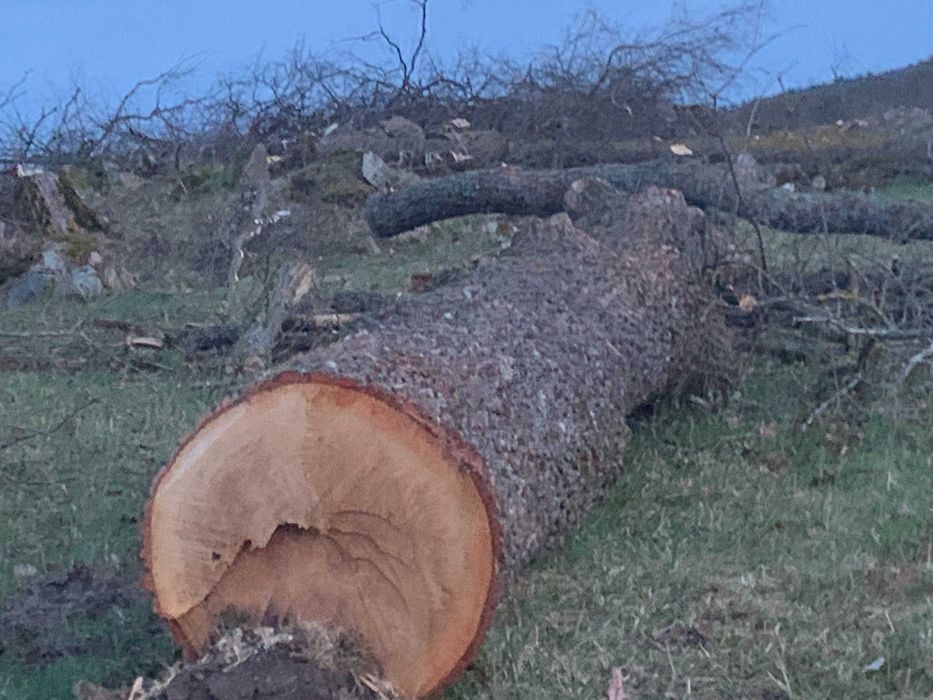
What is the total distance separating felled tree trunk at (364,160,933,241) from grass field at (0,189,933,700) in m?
0.88

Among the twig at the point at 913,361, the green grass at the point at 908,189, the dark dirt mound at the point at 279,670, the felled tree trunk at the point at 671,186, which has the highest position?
the felled tree trunk at the point at 671,186

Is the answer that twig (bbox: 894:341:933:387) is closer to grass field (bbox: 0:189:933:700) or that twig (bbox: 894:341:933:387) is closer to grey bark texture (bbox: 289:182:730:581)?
grass field (bbox: 0:189:933:700)

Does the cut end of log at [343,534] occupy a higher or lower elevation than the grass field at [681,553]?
higher

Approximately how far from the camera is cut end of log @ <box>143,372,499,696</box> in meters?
3.07

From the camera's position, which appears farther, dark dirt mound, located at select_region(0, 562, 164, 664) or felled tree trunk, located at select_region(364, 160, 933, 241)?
felled tree trunk, located at select_region(364, 160, 933, 241)

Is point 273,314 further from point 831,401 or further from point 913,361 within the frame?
point 913,361

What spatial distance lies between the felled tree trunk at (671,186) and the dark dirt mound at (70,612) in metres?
3.47

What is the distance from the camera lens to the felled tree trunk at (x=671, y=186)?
652 centimetres

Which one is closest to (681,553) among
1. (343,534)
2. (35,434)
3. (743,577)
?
(743,577)

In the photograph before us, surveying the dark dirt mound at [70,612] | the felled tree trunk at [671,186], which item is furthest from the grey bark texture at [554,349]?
the dark dirt mound at [70,612]

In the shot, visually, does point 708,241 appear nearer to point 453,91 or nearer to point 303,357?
point 303,357

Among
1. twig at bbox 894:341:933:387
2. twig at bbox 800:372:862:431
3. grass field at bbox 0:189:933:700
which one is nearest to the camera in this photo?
grass field at bbox 0:189:933:700

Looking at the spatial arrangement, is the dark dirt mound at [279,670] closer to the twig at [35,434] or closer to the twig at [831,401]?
the twig at [35,434]

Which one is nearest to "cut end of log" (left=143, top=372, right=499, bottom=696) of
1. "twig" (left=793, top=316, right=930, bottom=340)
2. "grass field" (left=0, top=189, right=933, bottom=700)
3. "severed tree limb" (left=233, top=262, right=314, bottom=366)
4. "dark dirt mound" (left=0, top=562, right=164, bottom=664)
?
"grass field" (left=0, top=189, right=933, bottom=700)
